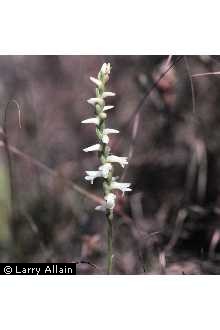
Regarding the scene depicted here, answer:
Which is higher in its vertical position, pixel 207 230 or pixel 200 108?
pixel 200 108

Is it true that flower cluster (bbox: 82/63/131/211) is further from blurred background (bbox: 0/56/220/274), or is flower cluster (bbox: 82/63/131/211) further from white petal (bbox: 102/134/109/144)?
blurred background (bbox: 0/56/220/274)

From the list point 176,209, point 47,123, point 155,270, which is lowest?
point 155,270

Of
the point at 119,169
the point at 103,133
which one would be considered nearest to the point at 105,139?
the point at 103,133

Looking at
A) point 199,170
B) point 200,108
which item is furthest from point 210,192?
point 200,108

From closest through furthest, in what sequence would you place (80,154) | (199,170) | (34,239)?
(34,239) → (199,170) → (80,154)

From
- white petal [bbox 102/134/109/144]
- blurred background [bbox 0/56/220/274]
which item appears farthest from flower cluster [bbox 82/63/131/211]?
blurred background [bbox 0/56/220/274]

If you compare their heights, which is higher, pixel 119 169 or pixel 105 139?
pixel 105 139

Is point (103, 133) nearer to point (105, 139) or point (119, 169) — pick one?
point (105, 139)

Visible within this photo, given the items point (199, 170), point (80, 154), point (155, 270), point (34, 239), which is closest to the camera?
point (155, 270)

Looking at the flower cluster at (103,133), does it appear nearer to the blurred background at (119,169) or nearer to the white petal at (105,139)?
the white petal at (105,139)
